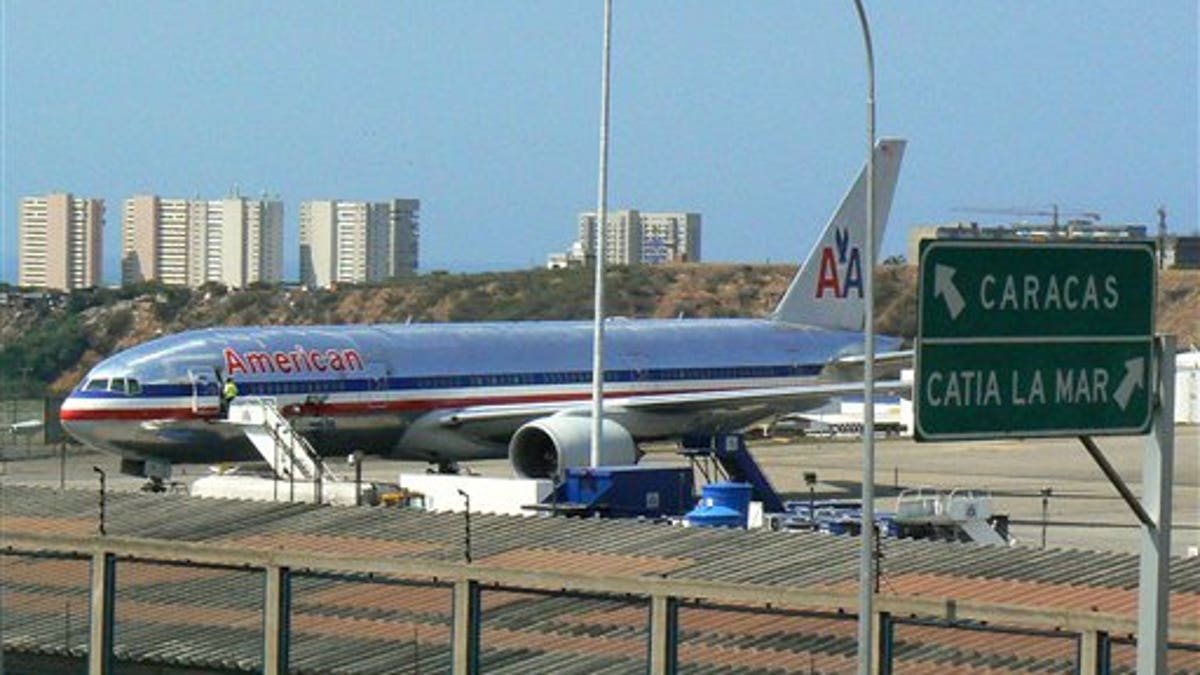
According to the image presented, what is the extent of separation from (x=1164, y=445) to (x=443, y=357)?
40.1 m

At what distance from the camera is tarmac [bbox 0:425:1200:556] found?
47.0 meters

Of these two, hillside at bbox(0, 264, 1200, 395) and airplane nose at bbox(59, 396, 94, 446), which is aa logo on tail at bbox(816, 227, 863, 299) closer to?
airplane nose at bbox(59, 396, 94, 446)

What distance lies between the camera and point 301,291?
146125 millimetres

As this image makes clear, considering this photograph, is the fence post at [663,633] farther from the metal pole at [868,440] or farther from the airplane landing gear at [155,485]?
the airplane landing gear at [155,485]

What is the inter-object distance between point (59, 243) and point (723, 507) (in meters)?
155

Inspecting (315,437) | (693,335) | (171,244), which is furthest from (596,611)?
(171,244)

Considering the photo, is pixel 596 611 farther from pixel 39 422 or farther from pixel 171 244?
pixel 171 244

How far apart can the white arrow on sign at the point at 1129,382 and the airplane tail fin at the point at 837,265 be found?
4614 centimetres

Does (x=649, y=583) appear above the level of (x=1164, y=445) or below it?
Answer: below

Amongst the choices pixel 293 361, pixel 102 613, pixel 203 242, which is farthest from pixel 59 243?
pixel 102 613

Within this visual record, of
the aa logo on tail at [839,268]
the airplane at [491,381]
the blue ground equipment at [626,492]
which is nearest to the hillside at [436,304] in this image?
the aa logo on tail at [839,268]

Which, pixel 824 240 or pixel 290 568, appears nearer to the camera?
pixel 290 568

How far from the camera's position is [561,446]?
49.4 metres

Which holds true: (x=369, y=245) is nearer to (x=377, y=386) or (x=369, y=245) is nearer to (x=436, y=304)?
(x=436, y=304)
